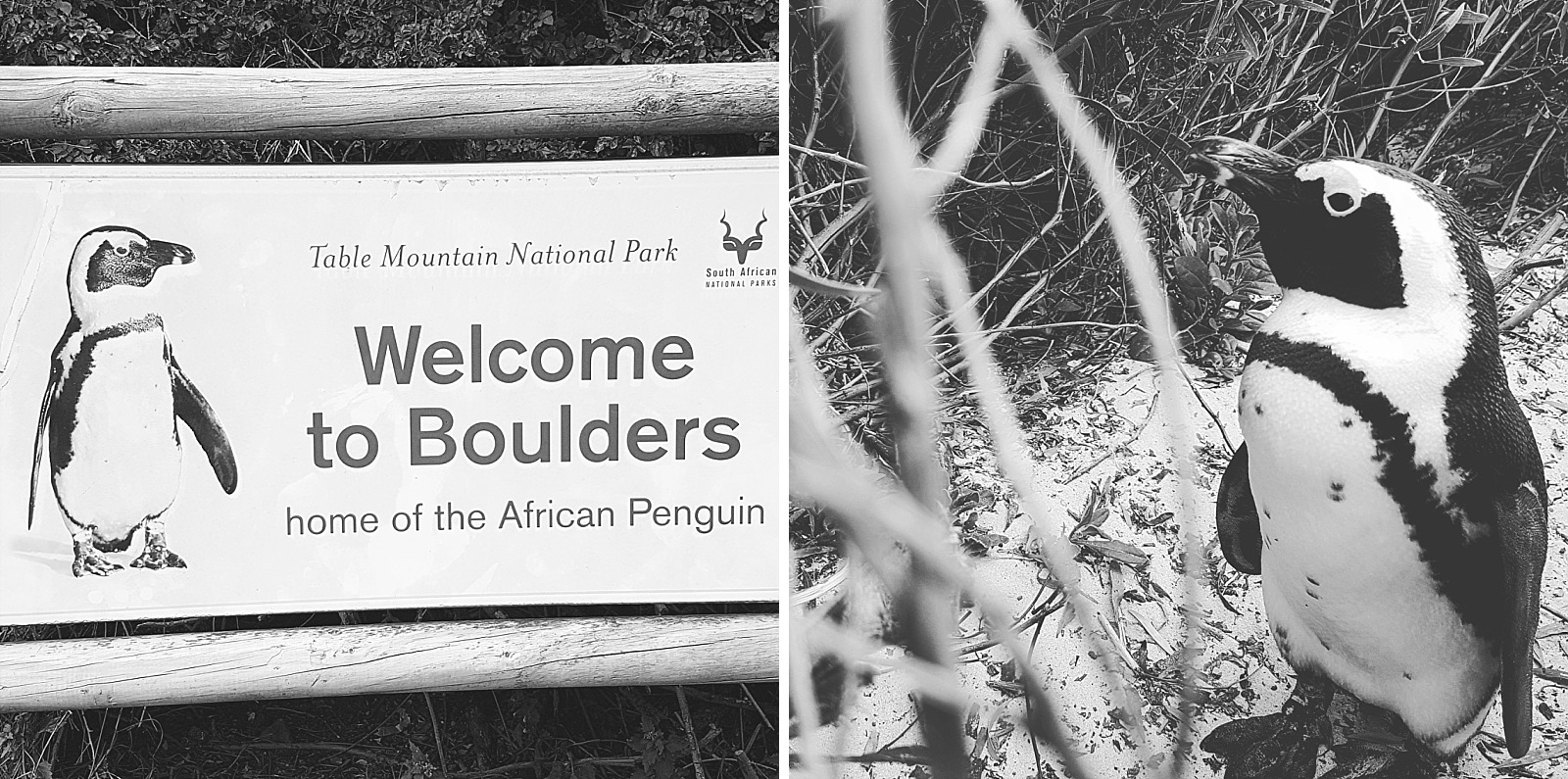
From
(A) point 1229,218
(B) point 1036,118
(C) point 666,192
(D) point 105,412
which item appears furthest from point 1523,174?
(D) point 105,412

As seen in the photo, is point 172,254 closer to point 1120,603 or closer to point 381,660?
point 381,660

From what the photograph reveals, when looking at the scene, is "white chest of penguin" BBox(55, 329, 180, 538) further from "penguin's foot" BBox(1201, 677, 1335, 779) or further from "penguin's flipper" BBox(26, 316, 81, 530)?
"penguin's foot" BBox(1201, 677, 1335, 779)

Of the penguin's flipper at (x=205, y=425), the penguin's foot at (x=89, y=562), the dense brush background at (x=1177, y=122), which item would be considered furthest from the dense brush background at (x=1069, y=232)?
the penguin's foot at (x=89, y=562)

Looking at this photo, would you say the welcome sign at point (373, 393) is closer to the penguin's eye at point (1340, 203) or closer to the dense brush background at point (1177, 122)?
the dense brush background at point (1177, 122)

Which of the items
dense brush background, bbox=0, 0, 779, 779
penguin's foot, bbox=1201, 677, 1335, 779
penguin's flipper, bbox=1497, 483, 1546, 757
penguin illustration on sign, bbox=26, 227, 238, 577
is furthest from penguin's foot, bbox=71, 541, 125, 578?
penguin's flipper, bbox=1497, 483, 1546, 757

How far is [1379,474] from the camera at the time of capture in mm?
685

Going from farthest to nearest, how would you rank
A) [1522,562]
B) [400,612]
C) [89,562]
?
[400,612] → [89,562] → [1522,562]

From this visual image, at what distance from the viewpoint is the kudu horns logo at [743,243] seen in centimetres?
127

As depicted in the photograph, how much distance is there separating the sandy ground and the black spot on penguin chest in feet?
0.20

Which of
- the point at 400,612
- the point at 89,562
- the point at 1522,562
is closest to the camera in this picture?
the point at 1522,562

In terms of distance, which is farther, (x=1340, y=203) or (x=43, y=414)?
(x=43, y=414)

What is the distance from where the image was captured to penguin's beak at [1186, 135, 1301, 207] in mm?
692

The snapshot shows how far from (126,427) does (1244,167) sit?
3.72ft

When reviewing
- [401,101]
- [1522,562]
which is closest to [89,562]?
[401,101]
